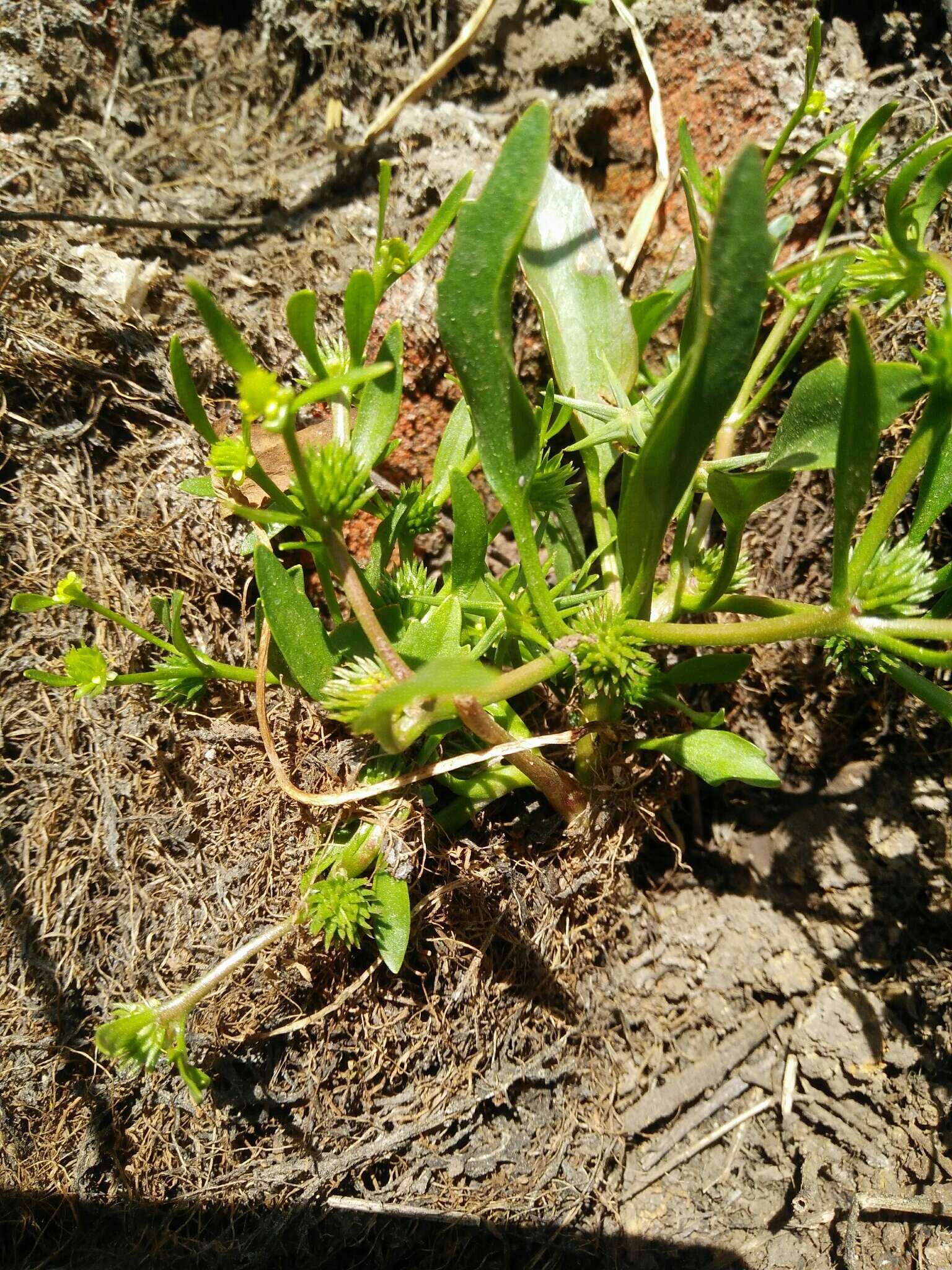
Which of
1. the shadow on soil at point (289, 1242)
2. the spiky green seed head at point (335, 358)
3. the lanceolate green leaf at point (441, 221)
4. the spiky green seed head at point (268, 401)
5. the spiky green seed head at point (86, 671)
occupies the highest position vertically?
the lanceolate green leaf at point (441, 221)

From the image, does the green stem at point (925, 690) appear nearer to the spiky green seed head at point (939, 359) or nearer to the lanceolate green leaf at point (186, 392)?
the spiky green seed head at point (939, 359)

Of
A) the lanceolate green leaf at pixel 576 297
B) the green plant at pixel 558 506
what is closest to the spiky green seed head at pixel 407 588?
the green plant at pixel 558 506

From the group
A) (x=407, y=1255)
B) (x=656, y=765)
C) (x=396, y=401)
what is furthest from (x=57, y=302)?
(x=407, y=1255)

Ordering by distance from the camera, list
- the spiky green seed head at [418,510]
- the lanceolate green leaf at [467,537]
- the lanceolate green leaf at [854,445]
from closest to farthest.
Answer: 1. the lanceolate green leaf at [854,445]
2. the lanceolate green leaf at [467,537]
3. the spiky green seed head at [418,510]

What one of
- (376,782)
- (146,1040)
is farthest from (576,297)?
(146,1040)

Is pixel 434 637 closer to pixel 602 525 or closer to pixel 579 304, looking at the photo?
pixel 602 525

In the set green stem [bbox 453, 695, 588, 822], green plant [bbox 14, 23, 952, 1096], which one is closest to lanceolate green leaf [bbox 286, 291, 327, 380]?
green plant [bbox 14, 23, 952, 1096]

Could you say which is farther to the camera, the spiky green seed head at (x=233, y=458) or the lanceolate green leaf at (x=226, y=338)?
the spiky green seed head at (x=233, y=458)

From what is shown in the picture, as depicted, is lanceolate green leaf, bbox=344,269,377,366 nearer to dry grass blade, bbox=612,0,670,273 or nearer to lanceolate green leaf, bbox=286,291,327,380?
lanceolate green leaf, bbox=286,291,327,380
